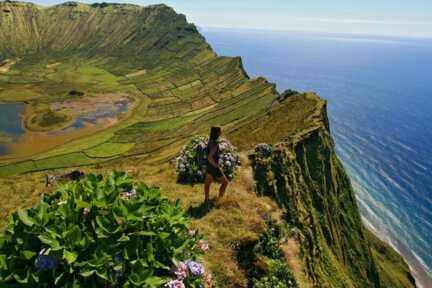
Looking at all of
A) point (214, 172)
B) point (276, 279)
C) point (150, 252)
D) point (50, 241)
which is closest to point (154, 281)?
point (150, 252)

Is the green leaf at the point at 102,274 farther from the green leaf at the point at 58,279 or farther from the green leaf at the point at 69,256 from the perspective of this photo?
the green leaf at the point at 58,279

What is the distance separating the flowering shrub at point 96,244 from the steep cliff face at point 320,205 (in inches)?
839

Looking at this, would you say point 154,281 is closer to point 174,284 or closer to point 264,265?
point 174,284

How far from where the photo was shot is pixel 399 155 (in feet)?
571

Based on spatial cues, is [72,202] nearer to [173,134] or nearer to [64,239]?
[64,239]

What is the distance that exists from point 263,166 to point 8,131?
6962 inches

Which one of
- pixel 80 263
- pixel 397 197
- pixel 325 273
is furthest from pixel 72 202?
pixel 397 197

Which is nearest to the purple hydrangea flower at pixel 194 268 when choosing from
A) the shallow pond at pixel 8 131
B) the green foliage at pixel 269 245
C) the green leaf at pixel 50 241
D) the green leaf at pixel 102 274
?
the green leaf at pixel 102 274

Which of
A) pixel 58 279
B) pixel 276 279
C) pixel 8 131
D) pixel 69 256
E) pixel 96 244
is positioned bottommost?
pixel 8 131

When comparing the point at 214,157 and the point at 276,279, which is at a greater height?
the point at 214,157

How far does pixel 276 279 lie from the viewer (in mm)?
18094

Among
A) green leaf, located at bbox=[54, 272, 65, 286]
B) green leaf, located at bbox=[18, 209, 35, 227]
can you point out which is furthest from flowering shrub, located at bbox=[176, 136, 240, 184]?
green leaf, located at bbox=[54, 272, 65, 286]

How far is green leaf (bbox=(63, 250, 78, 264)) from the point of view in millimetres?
10133

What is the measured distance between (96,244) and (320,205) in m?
48.5
